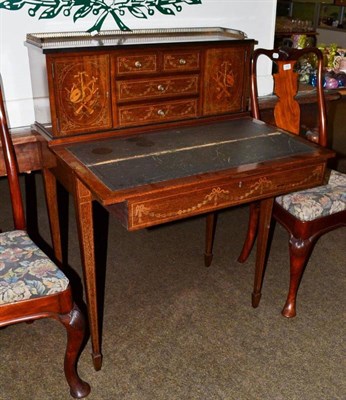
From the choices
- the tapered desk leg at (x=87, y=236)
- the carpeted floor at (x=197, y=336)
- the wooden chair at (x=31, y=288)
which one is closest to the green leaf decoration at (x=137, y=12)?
the wooden chair at (x=31, y=288)

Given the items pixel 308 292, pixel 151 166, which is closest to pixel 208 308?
pixel 308 292

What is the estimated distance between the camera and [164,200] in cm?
147

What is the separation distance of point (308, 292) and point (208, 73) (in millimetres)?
1135

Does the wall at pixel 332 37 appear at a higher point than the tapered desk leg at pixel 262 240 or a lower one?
higher

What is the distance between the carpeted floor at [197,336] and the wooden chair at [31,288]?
0.64ft

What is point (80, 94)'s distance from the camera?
1758mm

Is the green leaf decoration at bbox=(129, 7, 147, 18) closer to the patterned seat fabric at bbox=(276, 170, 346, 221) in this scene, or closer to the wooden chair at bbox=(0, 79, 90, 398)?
the wooden chair at bbox=(0, 79, 90, 398)

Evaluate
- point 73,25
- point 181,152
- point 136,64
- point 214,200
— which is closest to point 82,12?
point 73,25

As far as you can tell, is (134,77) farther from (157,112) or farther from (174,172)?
(174,172)

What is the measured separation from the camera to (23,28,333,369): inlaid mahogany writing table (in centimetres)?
151

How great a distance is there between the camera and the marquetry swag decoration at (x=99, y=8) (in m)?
1.90

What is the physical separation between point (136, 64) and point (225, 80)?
425mm

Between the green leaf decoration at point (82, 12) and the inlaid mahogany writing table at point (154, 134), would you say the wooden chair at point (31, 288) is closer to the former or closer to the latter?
the inlaid mahogany writing table at point (154, 134)

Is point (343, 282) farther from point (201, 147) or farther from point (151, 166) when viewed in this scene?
point (151, 166)
